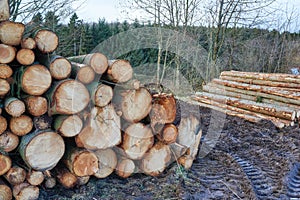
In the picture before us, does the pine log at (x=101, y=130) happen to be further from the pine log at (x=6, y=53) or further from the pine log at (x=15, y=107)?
the pine log at (x=6, y=53)

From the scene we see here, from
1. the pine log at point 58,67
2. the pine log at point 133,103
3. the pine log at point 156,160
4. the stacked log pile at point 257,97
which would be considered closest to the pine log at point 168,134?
the pine log at point 156,160

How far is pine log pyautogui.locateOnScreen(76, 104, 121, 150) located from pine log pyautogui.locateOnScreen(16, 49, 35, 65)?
2.30 ft

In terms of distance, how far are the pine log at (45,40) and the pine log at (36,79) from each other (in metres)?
0.19

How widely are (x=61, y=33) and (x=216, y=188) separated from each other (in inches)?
349

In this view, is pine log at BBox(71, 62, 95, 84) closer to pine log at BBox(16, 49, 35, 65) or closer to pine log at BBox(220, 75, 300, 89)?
pine log at BBox(16, 49, 35, 65)

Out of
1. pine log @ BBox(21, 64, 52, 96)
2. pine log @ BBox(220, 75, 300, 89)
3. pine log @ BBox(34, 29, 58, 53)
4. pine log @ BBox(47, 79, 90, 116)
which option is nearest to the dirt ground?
pine log @ BBox(47, 79, 90, 116)

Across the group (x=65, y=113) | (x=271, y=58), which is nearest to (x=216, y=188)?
(x=65, y=113)

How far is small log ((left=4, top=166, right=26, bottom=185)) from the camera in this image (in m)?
2.34

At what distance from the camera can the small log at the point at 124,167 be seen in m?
2.85

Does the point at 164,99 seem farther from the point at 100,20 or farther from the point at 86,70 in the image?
the point at 100,20

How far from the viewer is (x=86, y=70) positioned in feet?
8.28

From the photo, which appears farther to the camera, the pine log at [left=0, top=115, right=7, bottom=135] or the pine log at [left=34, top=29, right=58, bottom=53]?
the pine log at [left=34, top=29, right=58, bottom=53]

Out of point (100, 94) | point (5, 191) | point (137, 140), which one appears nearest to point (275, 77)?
point (137, 140)

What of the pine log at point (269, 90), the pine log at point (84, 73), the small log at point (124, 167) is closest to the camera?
the pine log at point (84, 73)
